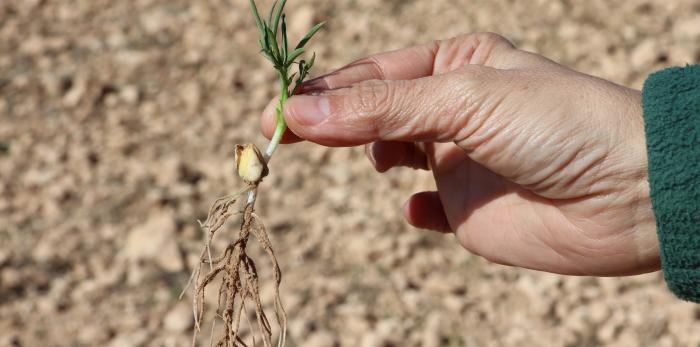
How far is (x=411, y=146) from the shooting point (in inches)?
72.7

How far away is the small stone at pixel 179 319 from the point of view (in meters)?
2.37

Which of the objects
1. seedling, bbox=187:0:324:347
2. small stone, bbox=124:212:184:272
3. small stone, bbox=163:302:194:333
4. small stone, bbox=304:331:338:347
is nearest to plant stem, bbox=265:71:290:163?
seedling, bbox=187:0:324:347

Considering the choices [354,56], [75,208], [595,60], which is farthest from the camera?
[354,56]

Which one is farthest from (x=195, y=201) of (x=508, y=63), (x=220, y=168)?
(x=508, y=63)

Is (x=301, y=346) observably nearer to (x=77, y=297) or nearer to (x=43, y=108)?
(x=77, y=297)

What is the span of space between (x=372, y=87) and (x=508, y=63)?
0.35 m

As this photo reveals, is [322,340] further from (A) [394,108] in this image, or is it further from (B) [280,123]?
(A) [394,108]

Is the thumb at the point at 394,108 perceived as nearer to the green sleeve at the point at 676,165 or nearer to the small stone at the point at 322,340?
the green sleeve at the point at 676,165

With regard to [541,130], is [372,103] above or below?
above

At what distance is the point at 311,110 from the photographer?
133 cm

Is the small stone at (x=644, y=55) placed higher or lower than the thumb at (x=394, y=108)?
higher

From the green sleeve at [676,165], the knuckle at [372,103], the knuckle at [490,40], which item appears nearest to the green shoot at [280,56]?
the knuckle at [372,103]

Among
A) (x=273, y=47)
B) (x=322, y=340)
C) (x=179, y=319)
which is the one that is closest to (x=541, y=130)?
(x=273, y=47)

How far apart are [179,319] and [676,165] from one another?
61.3 inches
